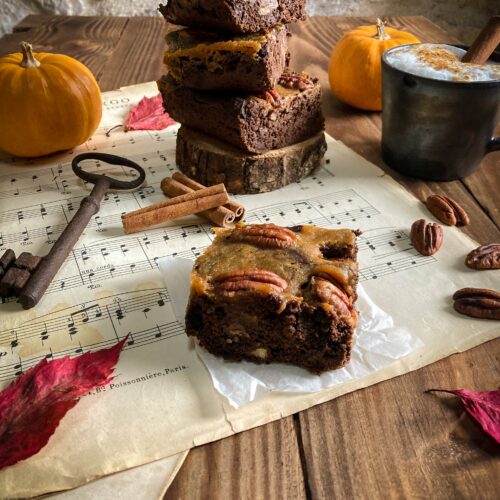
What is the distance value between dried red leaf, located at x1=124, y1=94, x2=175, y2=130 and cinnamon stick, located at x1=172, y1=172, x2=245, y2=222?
40cm

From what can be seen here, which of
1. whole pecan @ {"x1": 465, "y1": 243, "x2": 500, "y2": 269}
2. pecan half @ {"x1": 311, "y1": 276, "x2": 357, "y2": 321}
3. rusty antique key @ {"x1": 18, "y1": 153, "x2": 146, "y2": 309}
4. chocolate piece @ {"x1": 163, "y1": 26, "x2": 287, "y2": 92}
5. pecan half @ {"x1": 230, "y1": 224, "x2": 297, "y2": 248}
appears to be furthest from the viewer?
chocolate piece @ {"x1": 163, "y1": 26, "x2": 287, "y2": 92}

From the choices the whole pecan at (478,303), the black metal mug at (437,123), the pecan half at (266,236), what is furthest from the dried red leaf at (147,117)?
the whole pecan at (478,303)

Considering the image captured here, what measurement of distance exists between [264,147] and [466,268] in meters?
0.66

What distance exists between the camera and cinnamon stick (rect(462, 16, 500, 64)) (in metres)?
1.59

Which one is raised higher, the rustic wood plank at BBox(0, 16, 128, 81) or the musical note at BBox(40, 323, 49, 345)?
the musical note at BBox(40, 323, 49, 345)

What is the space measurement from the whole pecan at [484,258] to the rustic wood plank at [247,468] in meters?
0.64

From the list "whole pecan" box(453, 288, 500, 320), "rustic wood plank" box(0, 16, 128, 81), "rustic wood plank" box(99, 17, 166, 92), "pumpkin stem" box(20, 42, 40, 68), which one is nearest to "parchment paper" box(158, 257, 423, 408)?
"whole pecan" box(453, 288, 500, 320)

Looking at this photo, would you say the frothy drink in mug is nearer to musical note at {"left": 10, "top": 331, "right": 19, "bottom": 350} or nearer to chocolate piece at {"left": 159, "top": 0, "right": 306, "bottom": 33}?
chocolate piece at {"left": 159, "top": 0, "right": 306, "bottom": 33}

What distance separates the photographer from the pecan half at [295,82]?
5.46 ft

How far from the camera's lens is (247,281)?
1.01 meters

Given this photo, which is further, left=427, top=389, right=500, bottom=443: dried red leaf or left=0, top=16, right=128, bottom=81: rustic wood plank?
left=0, top=16, right=128, bottom=81: rustic wood plank

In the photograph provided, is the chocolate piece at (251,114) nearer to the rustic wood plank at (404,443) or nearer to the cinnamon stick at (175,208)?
the cinnamon stick at (175,208)

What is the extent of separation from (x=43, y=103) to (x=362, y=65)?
1114mm

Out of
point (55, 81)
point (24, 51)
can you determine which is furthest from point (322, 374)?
point (24, 51)
